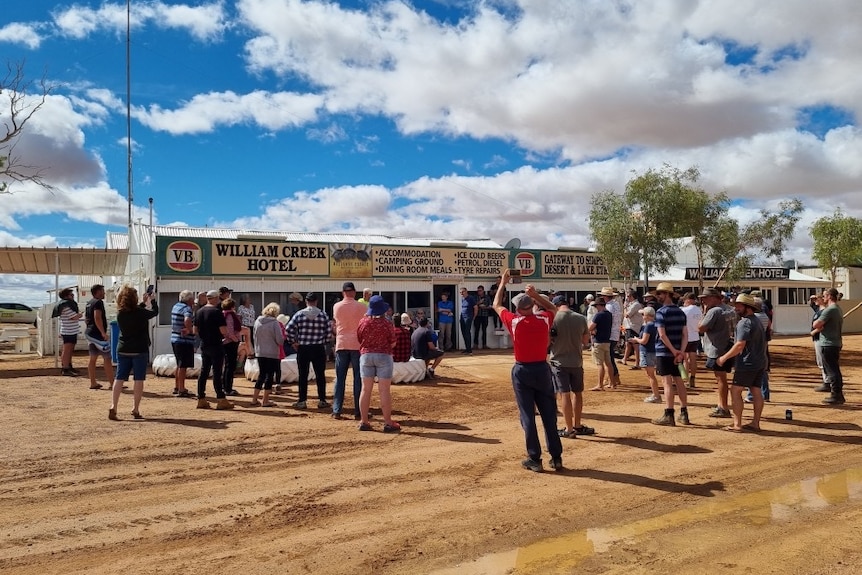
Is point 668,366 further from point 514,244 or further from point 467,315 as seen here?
point 514,244

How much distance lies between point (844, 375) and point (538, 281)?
9979 millimetres

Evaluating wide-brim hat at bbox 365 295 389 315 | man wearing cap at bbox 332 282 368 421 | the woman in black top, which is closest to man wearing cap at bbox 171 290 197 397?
the woman in black top

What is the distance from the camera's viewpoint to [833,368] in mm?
10578

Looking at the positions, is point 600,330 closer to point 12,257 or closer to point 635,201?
point 635,201

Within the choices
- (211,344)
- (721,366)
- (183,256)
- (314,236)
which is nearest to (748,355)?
(721,366)

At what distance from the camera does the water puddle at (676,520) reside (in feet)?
13.9

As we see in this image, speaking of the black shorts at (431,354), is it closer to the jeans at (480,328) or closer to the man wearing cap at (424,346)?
the man wearing cap at (424,346)

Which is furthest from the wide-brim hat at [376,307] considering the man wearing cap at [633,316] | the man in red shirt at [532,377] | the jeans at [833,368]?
the jeans at [833,368]

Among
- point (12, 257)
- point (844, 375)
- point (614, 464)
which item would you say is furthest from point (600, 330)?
point (12, 257)

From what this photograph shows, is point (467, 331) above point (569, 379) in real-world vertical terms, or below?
above

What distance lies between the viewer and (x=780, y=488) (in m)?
5.99

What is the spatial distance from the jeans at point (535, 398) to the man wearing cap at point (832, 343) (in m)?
6.60

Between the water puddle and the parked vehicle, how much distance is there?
39.8 metres

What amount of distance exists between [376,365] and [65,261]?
53.0 feet
